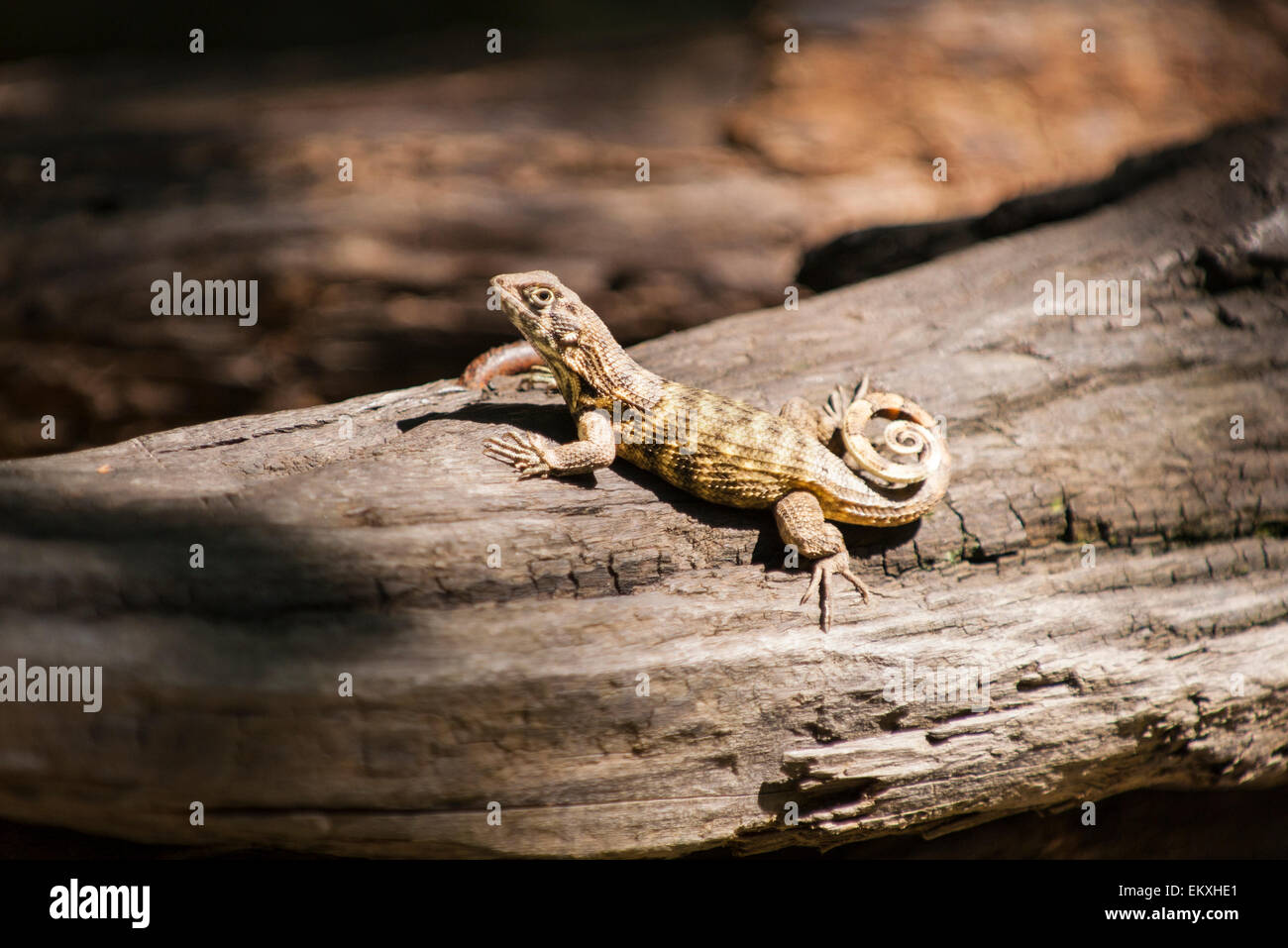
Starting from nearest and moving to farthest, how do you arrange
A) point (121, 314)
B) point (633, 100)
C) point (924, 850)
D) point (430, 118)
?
point (924, 850)
point (121, 314)
point (430, 118)
point (633, 100)

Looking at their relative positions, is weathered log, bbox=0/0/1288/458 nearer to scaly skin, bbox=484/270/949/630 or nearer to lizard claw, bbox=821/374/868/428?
lizard claw, bbox=821/374/868/428

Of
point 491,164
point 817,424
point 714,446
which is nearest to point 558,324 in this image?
point 714,446

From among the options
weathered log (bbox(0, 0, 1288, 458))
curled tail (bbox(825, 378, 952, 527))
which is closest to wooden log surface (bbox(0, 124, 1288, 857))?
curled tail (bbox(825, 378, 952, 527))

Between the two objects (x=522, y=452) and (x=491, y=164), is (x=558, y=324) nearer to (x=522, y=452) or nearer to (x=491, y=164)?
(x=522, y=452)

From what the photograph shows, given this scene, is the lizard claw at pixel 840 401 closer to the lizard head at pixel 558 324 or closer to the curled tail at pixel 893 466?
the curled tail at pixel 893 466
